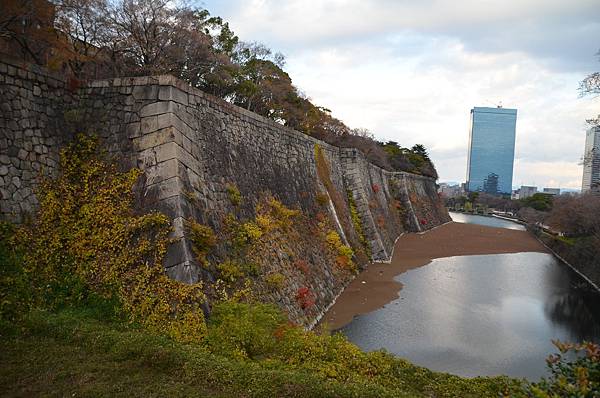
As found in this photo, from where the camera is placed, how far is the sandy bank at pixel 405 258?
1392 cm

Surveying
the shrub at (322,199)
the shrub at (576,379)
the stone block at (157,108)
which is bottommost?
the shrub at (576,379)

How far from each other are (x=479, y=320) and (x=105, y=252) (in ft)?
40.9

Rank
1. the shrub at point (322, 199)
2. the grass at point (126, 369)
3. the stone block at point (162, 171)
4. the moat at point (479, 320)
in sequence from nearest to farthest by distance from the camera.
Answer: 1. the grass at point (126, 369)
2. the stone block at point (162, 171)
3. the moat at point (479, 320)
4. the shrub at point (322, 199)

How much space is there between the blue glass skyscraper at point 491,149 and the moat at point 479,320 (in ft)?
554

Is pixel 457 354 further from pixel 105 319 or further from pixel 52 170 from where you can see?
pixel 52 170

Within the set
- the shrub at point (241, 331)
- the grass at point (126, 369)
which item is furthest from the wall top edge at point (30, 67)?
the shrub at point (241, 331)

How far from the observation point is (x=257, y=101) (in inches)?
1011

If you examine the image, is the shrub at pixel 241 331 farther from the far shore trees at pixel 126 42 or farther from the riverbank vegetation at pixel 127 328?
the far shore trees at pixel 126 42

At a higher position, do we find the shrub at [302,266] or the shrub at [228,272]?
the shrub at [228,272]

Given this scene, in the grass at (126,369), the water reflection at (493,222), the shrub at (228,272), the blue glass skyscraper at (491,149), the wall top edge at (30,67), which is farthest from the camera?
the blue glass skyscraper at (491,149)


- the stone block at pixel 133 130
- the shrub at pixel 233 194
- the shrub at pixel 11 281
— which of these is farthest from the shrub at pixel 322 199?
the shrub at pixel 11 281

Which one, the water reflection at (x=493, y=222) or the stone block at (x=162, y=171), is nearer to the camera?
the stone block at (x=162, y=171)

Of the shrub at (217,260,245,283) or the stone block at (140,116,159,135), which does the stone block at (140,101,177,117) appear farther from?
the shrub at (217,260,245,283)

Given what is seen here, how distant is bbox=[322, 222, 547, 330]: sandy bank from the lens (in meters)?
13.9
